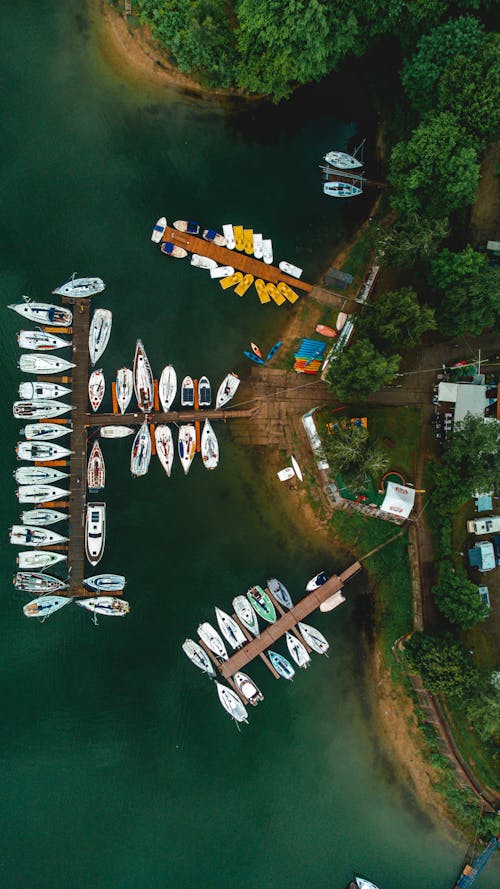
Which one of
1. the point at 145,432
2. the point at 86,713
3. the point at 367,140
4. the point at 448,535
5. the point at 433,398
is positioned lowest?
the point at 86,713

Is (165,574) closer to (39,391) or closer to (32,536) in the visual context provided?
(32,536)

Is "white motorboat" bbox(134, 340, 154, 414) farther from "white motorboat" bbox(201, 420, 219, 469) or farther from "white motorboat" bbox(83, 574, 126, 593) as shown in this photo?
"white motorboat" bbox(83, 574, 126, 593)

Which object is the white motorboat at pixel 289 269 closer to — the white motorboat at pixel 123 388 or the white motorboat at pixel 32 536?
the white motorboat at pixel 123 388

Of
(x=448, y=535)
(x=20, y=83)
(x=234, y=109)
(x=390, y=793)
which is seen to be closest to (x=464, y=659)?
(x=448, y=535)

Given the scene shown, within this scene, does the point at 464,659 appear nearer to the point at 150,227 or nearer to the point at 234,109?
the point at 150,227

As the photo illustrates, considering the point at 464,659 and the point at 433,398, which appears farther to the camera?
the point at 433,398

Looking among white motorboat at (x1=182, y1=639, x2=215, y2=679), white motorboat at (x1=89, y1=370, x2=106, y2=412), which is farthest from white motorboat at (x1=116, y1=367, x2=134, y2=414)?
white motorboat at (x1=182, y1=639, x2=215, y2=679)
